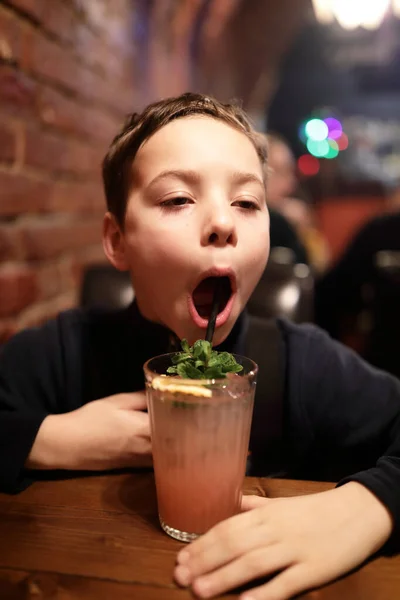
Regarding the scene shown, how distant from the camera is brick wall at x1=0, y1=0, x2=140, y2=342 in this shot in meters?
1.35

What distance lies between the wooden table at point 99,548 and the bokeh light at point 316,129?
8.38m

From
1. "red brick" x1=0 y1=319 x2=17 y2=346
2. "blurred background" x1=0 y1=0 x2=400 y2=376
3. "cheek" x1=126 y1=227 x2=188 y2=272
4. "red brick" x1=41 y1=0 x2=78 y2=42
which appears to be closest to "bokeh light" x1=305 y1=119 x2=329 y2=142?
"blurred background" x1=0 y1=0 x2=400 y2=376

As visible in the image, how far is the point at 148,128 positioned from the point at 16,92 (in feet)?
2.20

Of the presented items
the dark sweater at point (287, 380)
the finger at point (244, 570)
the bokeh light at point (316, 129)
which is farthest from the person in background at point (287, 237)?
the bokeh light at point (316, 129)

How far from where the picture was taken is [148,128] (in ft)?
2.77

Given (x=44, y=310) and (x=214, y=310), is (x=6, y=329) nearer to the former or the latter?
(x=44, y=310)

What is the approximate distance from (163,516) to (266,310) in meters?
0.78

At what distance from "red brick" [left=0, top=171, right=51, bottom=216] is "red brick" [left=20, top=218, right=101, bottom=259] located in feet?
0.19

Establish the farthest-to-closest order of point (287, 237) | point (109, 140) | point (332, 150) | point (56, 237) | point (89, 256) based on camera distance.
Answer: point (332, 150) → point (287, 237) → point (109, 140) → point (89, 256) → point (56, 237)

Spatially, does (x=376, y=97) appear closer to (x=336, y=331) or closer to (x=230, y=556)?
(x=336, y=331)

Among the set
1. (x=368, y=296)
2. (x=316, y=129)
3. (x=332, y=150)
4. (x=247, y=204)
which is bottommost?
(x=368, y=296)

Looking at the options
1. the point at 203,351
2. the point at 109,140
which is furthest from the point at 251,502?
the point at 109,140

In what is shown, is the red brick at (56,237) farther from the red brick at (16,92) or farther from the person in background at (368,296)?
the person in background at (368,296)

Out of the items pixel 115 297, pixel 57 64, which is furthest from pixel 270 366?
pixel 57 64
